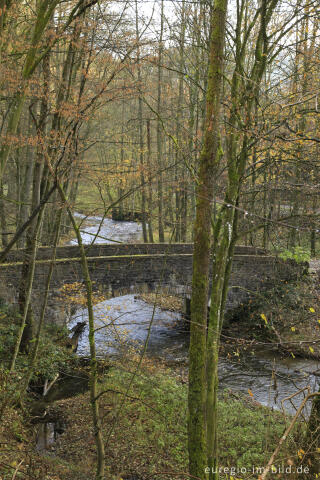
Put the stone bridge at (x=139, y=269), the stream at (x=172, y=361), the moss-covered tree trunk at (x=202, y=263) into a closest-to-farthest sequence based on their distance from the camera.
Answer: the moss-covered tree trunk at (x=202, y=263) < the stream at (x=172, y=361) < the stone bridge at (x=139, y=269)

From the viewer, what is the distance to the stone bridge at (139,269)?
11.5 metres

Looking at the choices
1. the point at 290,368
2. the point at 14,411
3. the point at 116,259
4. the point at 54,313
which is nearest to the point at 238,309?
the point at 290,368

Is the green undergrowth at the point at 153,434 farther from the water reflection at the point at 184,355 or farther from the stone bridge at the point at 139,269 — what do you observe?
the stone bridge at the point at 139,269

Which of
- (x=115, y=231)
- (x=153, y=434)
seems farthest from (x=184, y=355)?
(x=115, y=231)

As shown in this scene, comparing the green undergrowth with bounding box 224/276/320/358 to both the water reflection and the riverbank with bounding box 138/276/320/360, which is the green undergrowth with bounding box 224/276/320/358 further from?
the water reflection

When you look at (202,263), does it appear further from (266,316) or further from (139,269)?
(266,316)

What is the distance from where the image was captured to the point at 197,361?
12.8 ft

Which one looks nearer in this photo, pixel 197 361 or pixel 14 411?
pixel 197 361

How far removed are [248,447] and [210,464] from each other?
111 inches

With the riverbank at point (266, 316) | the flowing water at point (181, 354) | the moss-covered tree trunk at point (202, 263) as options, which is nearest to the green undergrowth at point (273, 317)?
the riverbank at point (266, 316)

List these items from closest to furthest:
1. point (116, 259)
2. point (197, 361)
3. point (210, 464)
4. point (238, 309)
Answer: point (197, 361) < point (210, 464) < point (116, 259) < point (238, 309)

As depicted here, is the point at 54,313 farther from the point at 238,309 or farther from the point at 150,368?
the point at 238,309

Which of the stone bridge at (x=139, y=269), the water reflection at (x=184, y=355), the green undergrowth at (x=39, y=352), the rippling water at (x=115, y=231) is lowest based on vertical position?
the water reflection at (x=184, y=355)

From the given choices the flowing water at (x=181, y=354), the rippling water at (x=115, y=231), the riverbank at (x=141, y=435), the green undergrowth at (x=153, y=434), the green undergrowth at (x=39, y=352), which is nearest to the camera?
the riverbank at (x=141, y=435)
